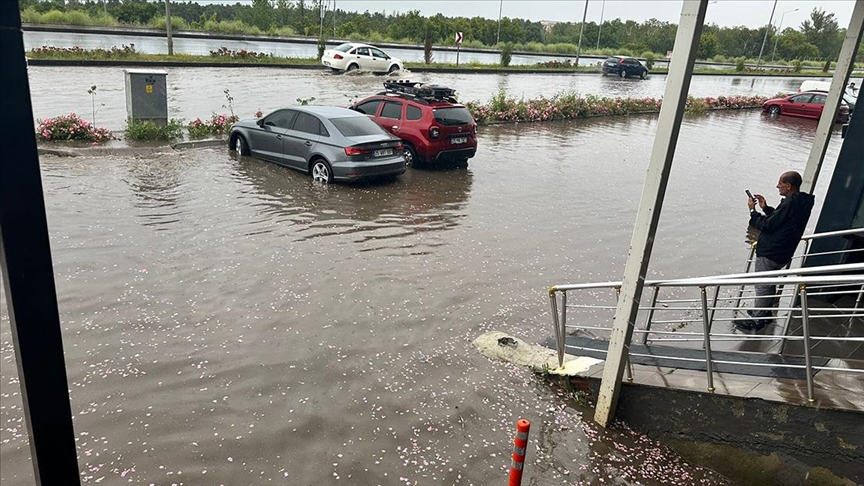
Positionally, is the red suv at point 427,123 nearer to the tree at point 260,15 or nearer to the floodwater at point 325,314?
the floodwater at point 325,314

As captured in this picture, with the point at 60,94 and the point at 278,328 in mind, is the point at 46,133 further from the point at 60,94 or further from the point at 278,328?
the point at 278,328

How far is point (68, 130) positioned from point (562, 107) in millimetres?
17869

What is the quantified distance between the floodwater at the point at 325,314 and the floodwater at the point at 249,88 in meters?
6.62

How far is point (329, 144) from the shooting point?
1253 cm

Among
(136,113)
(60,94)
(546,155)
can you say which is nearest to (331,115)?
(136,113)

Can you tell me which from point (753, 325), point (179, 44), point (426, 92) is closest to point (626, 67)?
point (179, 44)

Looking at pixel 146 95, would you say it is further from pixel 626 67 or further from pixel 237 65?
pixel 626 67

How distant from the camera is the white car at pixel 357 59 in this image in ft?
113

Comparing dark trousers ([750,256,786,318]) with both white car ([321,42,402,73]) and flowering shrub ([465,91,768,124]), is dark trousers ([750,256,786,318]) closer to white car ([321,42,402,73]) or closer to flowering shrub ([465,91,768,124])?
flowering shrub ([465,91,768,124])

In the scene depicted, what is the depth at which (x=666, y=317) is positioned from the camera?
8.02 meters

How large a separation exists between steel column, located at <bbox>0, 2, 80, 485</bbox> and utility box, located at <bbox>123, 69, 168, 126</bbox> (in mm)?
15151

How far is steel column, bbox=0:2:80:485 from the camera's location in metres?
1.96

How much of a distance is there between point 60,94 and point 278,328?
17991mm

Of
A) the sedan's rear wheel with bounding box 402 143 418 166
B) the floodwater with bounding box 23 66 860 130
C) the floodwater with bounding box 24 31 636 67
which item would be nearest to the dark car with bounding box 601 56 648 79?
the floodwater with bounding box 23 66 860 130
